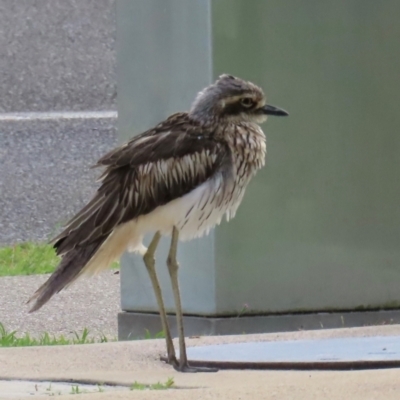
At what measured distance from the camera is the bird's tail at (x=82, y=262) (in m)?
5.55

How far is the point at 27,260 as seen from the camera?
10.5 metres

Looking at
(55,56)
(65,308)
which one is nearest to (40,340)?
(65,308)

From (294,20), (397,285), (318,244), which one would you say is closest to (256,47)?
(294,20)

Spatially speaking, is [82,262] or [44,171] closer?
[82,262]

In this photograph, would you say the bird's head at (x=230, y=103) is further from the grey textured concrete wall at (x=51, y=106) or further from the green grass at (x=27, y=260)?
the grey textured concrete wall at (x=51, y=106)

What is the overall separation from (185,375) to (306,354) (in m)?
0.64

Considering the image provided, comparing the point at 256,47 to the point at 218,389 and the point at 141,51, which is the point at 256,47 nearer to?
the point at 141,51

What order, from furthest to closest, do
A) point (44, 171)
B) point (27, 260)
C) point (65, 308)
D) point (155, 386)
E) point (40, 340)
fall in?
point (44, 171) → point (27, 260) → point (65, 308) → point (40, 340) → point (155, 386)

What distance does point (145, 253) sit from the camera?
5965 millimetres

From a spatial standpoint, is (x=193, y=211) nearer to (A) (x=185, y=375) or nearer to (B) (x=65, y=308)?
(A) (x=185, y=375)

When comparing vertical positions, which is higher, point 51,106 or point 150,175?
point 150,175

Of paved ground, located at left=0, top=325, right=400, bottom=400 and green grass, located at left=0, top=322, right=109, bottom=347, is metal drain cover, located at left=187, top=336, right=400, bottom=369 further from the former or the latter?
green grass, located at left=0, top=322, right=109, bottom=347

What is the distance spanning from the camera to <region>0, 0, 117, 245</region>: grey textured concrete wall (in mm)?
12156

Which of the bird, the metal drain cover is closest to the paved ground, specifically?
the metal drain cover
